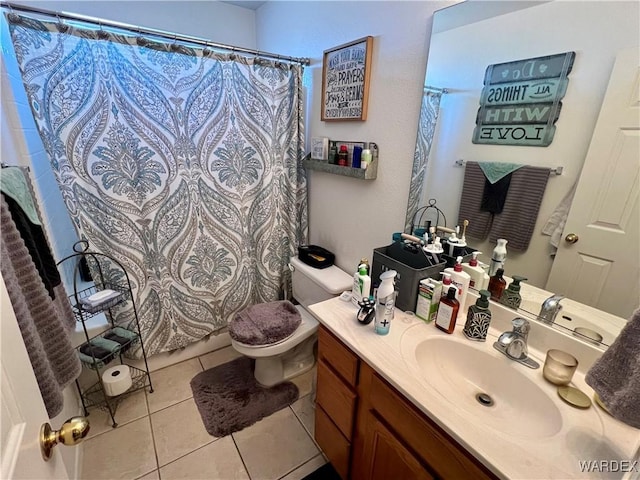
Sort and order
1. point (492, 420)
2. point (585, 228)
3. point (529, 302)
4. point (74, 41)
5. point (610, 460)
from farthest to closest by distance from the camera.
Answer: point (74, 41), point (529, 302), point (585, 228), point (492, 420), point (610, 460)

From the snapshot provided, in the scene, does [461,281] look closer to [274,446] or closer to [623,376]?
[623,376]

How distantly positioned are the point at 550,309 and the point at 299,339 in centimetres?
117

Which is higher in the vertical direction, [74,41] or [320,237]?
[74,41]

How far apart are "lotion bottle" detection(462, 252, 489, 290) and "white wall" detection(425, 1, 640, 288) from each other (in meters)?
0.04

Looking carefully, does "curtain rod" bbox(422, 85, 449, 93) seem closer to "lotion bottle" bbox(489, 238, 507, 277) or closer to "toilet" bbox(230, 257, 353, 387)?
"lotion bottle" bbox(489, 238, 507, 277)

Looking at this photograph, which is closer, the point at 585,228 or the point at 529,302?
the point at 585,228

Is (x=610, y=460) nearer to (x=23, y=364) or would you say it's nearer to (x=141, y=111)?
(x=23, y=364)

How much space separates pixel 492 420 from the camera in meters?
0.76

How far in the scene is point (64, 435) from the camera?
560mm

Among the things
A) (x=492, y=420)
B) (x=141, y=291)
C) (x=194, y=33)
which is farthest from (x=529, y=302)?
(x=194, y=33)

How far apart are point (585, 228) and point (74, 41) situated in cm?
202

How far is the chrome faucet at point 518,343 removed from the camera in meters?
0.94

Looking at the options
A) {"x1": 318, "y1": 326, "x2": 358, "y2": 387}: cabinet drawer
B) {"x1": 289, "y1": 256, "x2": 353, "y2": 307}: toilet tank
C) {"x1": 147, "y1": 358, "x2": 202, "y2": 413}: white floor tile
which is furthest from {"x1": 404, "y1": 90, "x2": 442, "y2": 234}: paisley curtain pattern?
{"x1": 147, "y1": 358, "x2": 202, "y2": 413}: white floor tile

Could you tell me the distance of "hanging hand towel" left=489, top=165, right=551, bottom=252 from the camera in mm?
974
